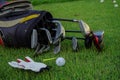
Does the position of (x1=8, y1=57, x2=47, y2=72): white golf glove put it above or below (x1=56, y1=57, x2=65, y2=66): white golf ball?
above

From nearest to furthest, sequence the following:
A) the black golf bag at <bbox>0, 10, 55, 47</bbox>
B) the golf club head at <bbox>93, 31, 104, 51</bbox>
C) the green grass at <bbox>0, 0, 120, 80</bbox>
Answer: the green grass at <bbox>0, 0, 120, 80</bbox> → the golf club head at <bbox>93, 31, 104, 51</bbox> → the black golf bag at <bbox>0, 10, 55, 47</bbox>

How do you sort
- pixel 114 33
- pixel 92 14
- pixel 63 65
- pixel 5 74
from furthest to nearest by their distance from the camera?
pixel 92 14 < pixel 114 33 < pixel 63 65 < pixel 5 74

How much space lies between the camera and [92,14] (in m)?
11.9

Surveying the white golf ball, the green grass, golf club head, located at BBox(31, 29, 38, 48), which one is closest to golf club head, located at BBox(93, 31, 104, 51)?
the green grass

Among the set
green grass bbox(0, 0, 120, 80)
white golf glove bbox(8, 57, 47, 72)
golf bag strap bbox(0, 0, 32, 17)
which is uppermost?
golf bag strap bbox(0, 0, 32, 17)

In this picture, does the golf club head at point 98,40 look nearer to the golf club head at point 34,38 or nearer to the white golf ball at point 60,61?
the white golf ball at point 60,61

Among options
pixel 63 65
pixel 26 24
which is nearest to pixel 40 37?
pixel 26 24

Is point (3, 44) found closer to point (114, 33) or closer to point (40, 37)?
point (40, 37)

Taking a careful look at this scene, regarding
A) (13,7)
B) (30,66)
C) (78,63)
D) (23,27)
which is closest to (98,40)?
(78,63)

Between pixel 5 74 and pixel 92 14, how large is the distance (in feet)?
23.8

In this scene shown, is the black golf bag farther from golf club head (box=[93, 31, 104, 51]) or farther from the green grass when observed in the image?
golf club head (box=[93, 31, 104, 51])

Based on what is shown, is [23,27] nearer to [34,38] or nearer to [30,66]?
[34,38]

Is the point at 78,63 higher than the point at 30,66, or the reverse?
the point at 30,66

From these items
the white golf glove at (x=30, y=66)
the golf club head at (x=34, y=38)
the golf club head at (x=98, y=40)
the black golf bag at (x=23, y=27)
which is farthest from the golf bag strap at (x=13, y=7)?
the white golf glove at (x=30, y=66)
